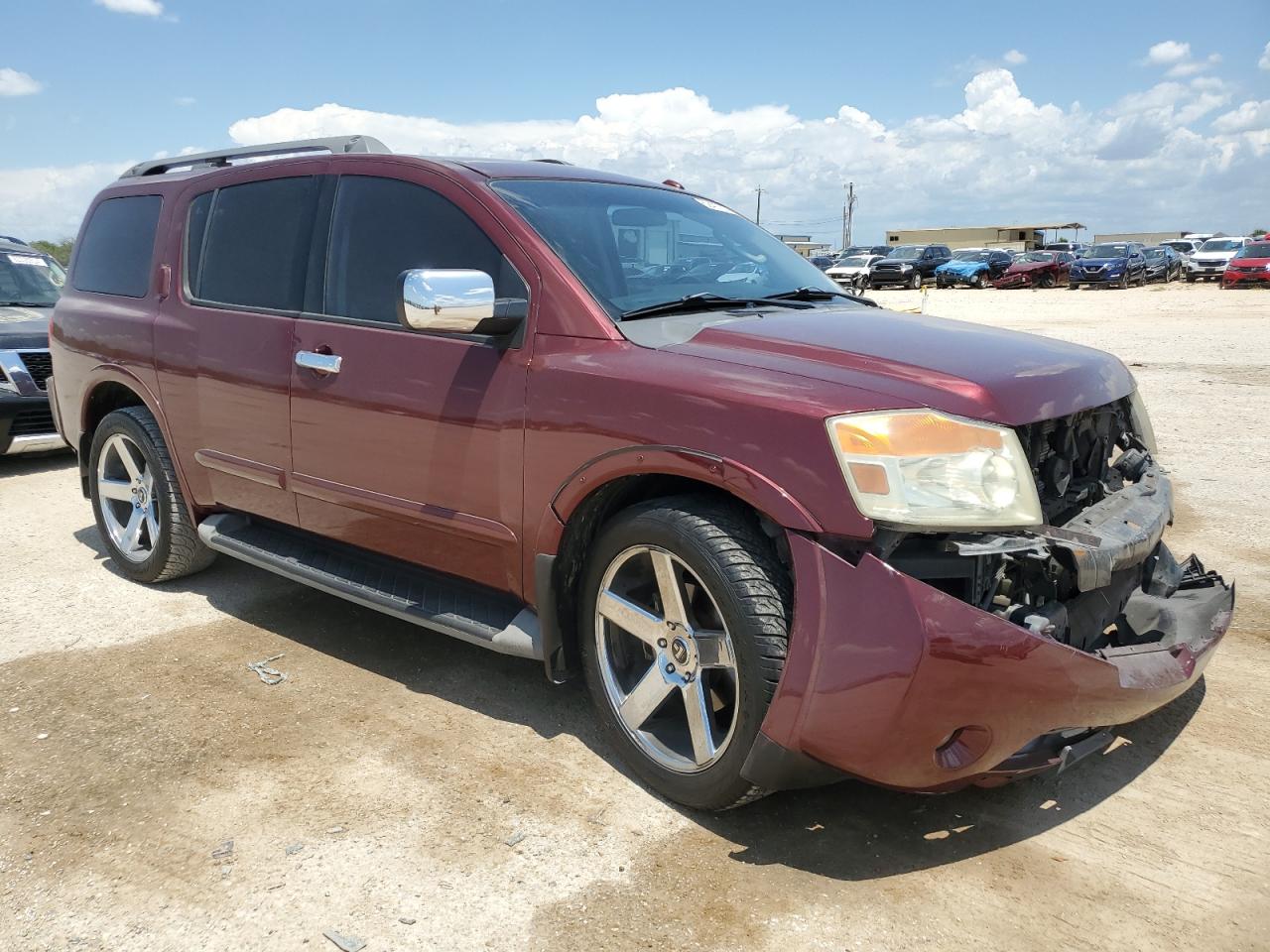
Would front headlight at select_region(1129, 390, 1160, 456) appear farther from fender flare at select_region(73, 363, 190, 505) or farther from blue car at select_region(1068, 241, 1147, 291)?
blue car at select_region(1068, 241, 1147, 291)

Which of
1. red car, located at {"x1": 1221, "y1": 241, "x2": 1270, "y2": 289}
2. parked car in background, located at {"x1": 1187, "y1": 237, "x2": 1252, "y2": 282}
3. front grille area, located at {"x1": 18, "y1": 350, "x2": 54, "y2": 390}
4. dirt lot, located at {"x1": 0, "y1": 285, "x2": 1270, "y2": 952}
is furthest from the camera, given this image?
parked car in background, located at {"x1": 1187, "y1": 237, "x2": 1252, "y2": 282}

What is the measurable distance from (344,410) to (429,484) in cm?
48

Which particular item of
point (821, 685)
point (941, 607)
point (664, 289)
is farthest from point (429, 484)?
point (941, 607)

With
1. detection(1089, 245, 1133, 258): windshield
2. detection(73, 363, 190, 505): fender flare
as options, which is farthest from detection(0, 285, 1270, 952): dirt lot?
detection(1089, 245, 1133, 258): windshield

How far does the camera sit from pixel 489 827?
2783 millimetres

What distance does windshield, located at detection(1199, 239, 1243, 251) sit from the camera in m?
36.7

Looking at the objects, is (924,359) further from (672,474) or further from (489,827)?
(489,827)

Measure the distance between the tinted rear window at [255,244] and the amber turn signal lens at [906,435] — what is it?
2.34 meters

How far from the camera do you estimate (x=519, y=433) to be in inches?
119

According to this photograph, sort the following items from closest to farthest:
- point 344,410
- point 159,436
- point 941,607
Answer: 1. point 941,607
2. point 344,410
3. point 159,436

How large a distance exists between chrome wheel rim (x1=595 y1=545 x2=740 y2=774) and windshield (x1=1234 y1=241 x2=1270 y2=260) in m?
34.3

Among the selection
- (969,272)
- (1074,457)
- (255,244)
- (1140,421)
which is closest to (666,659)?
(1074,457)

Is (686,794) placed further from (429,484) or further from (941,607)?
(429,484)

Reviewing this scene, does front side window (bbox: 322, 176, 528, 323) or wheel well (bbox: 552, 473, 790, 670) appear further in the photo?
front side window (bbox: 322, 176, 528, 323)
